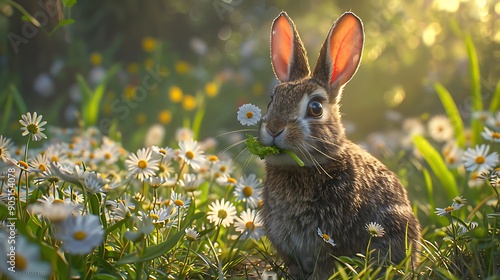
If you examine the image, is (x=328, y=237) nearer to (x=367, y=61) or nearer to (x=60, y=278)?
(x=60, y=278)

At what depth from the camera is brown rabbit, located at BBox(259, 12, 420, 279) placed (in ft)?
8.98

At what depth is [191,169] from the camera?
4633 millimetres

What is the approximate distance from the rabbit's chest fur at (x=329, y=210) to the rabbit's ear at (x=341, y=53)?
0.47 metres

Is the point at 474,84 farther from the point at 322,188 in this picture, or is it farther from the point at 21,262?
the point at 21,262

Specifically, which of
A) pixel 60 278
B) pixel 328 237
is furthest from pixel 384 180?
pixel 60 278

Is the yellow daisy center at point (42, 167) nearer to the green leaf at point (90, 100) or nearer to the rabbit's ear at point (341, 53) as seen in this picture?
the rabbit's ear at point (341, 53)

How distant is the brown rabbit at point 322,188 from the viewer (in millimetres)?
2736

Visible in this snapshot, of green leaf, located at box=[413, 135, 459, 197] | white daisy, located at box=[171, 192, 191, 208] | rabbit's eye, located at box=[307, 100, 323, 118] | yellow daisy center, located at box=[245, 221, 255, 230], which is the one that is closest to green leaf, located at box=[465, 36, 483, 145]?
green leaf, located at box=[413, 135, 459, 197]

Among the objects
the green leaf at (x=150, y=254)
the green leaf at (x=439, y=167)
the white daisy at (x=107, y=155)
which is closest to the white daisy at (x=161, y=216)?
the green leaf at (x=150, y=254)

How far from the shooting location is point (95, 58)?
773 centimetres

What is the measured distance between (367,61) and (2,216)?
6.90 metres

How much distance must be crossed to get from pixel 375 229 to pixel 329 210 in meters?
0.29

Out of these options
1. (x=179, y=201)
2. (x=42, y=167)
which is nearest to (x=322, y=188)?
(x=179, y=201)

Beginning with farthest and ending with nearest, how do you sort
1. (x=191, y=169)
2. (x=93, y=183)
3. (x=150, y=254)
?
(x=191, y=169) → (x=93, y=183) → (x=150, y=254)
